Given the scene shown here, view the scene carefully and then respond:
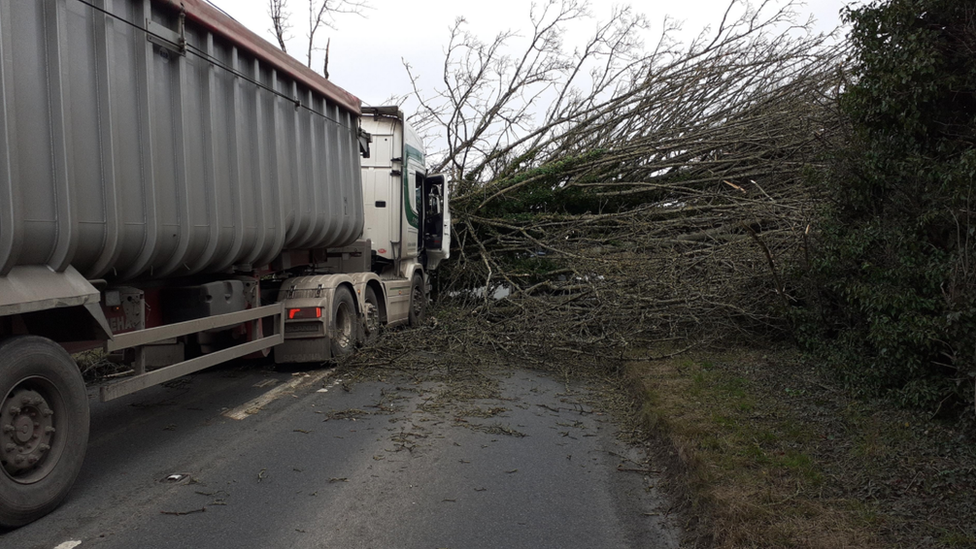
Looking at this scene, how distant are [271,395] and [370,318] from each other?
2.60m

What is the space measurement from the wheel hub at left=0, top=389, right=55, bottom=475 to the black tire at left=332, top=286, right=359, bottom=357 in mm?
4095

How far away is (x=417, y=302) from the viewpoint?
11.6 metres

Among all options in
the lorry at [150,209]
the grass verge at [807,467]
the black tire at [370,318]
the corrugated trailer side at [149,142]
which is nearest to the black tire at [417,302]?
the black tire at [370,318]

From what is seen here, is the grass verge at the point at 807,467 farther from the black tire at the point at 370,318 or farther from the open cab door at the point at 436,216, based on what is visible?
the open cab door at the point at 436,216

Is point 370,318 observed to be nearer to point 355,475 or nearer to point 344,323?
point 344,323

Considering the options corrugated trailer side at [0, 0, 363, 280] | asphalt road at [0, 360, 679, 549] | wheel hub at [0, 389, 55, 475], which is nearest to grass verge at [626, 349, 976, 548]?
asphalt road at [0, 360, 679, 549]

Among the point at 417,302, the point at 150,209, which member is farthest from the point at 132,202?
the point at 417,302

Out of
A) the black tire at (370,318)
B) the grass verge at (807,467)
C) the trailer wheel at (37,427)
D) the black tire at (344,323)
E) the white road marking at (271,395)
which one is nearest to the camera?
the grass verge at (807,467)

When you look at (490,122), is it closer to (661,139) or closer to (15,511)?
(661,139)

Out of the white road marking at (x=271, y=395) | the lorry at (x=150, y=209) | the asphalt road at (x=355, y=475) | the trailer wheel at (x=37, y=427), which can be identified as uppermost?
the lorry at (x=150, y=209)

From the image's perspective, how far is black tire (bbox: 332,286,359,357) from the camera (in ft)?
26.4

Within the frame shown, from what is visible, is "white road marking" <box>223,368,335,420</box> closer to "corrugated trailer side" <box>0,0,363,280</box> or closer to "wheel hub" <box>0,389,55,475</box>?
"corrugated trailer side" <box>0,0,363,280</box>

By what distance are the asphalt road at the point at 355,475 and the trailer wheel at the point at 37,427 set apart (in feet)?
0.51

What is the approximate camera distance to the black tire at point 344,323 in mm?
8039
